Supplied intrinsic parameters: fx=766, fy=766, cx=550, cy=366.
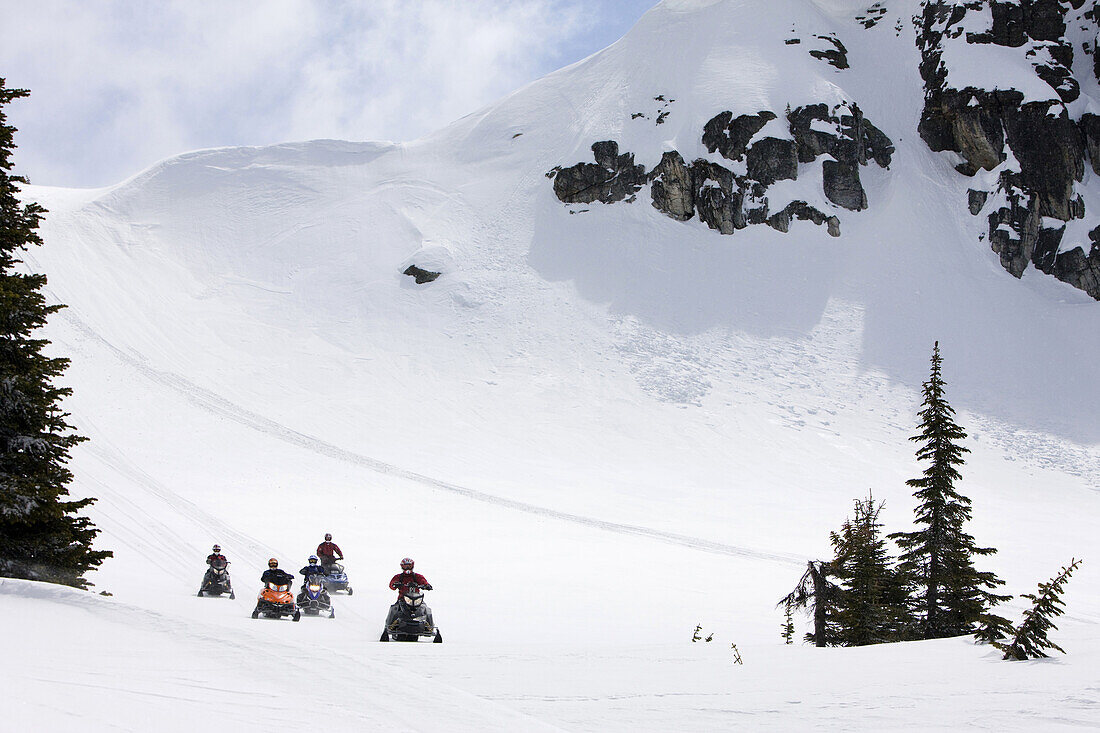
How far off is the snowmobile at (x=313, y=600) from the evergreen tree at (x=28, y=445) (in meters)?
4.00

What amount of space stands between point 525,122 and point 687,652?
68.1 meters

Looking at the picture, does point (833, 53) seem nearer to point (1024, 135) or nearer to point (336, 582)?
point (1024, 135)

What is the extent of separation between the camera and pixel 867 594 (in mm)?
12289

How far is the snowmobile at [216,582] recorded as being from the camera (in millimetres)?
14430

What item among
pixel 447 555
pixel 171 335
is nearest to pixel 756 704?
pixel 447 555

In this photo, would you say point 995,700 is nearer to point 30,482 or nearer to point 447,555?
point 30,482

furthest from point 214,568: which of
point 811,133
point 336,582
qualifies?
point 811,133

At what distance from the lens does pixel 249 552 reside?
18812 millimetres

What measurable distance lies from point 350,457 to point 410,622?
22062 millimetres

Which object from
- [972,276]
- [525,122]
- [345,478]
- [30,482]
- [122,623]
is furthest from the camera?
[525,122]

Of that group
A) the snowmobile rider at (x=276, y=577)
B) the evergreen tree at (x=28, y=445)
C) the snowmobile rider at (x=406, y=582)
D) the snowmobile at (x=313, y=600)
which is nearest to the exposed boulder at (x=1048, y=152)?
the snowmobile at (x=313, y=600)

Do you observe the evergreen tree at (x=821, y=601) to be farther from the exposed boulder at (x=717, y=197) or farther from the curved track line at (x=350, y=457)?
the exposed boulder at (x=717, y=197)

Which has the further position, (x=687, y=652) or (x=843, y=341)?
(x=843, y=341)

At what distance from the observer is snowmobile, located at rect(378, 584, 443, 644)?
10.9 metres
